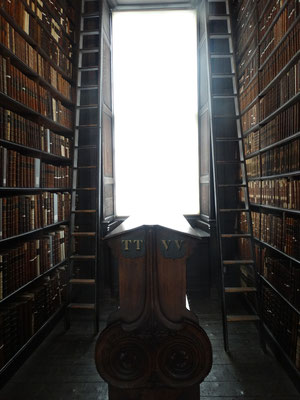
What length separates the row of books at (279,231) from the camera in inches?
90.4

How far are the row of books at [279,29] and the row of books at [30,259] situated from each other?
2467 mm

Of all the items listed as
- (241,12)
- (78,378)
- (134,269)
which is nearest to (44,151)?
(134,269)

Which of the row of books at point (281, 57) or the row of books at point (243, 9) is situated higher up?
the row of books at point (243, 9)

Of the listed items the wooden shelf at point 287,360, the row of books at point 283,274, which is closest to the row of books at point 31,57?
the row of books at point 283,274

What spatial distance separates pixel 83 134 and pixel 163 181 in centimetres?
118

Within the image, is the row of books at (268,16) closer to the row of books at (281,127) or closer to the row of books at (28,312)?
the row of books at (281,127)

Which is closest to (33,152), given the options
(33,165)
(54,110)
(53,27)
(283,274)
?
(33,165)

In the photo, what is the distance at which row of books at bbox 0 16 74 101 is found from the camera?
2.32 meters

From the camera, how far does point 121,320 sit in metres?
1.89

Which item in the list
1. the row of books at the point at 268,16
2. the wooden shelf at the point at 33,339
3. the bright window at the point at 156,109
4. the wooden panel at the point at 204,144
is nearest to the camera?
the wooden shelf at the point at 33,339

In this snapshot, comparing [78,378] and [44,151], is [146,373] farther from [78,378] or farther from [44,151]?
[44,151]

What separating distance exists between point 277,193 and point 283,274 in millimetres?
623

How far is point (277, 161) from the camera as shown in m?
2.66

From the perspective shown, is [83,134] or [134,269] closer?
[134,269]
